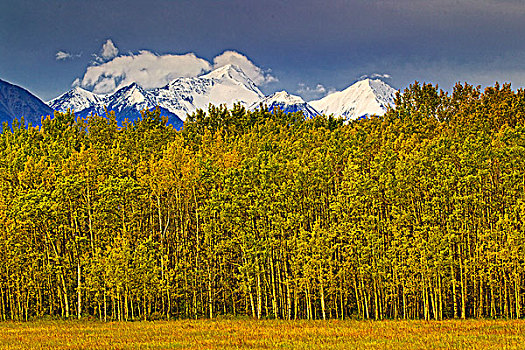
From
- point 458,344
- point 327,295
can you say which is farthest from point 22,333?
point 458,344

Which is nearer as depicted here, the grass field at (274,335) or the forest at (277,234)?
the grass field at (274,335)

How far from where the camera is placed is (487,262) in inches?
1416

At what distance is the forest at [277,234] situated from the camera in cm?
3756

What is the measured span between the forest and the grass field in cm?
445

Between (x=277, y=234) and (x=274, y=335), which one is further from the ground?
(x=277, y=234)

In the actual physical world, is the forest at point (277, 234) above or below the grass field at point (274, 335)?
above

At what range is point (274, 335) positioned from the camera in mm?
29312

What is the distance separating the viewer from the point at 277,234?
42.1 metres

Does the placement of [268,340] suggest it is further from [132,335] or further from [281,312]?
[281,312]

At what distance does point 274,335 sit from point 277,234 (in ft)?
44.1

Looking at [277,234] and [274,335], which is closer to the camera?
[274,335]

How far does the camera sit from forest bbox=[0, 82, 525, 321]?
3756 cm

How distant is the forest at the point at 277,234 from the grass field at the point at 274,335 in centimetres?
445

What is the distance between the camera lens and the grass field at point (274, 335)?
2550 cm
